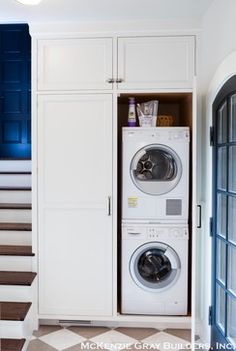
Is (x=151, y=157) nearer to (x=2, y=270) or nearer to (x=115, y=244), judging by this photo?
(x=115, y=244)

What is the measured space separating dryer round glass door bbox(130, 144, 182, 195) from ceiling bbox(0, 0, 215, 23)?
109 centimetres

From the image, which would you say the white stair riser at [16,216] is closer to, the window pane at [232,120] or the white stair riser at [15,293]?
the white stair riser at [15,293]

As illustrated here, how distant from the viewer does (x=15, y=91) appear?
424 centimetres

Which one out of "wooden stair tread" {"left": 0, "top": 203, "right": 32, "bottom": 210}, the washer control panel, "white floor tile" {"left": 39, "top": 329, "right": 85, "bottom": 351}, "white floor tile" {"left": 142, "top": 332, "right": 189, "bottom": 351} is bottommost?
"white floor tile" {"left": 142, "top": 332, "right": 189, "bottom": 351}

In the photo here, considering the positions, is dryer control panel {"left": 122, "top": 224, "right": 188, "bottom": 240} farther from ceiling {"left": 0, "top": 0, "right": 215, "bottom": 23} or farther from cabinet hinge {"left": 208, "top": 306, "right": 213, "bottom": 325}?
ceiling {"left": 0, "top": 0, "right": 215, "bottom": 23}

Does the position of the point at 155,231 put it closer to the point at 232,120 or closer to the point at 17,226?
the point at 232,120

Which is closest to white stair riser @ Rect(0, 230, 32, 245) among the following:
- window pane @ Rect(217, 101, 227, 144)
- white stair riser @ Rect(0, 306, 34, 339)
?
white stair riser @ Rect(0, 306, 34, 339)

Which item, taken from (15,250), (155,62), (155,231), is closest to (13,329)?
(15,250)

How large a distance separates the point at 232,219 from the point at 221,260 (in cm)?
39

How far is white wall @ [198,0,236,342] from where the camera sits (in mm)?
2059

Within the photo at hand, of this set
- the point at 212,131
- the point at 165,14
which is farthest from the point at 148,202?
the point at 165,14

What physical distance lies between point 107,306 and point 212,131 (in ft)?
5.70

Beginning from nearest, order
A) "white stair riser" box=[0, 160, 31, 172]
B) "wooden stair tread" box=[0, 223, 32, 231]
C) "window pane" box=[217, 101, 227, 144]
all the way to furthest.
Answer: "window pane" box=[217, 101, 227, 144] → "wooden stair tread" box=[0, 223, 32, 231] → "white stair riser" box=[0, 160, 31, 172]

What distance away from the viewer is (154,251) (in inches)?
108
